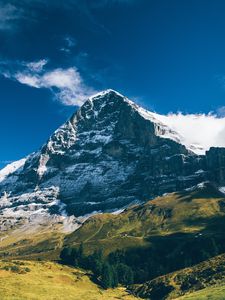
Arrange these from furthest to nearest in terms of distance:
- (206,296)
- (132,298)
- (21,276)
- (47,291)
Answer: (132,298) < (21,276) < (47,291) < (206,296)

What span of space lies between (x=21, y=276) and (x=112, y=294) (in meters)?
48.6

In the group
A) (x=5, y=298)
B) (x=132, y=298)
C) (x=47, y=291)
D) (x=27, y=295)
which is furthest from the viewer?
(x=132, y=298)

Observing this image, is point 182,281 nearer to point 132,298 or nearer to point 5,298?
point 132,298

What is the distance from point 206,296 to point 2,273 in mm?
82259

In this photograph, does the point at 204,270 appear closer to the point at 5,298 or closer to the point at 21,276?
the point at 21,276

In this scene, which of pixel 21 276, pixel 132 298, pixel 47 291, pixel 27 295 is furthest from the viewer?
pixel 132 298

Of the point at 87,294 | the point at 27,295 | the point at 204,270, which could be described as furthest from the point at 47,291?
the point at 204,270

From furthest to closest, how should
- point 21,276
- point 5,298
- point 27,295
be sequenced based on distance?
point 21,276
point 27,295
point 5,298

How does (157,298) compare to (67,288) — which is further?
(157,298)

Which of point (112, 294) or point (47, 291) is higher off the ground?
point (47, 291)

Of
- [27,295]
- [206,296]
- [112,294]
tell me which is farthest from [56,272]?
[206,296]

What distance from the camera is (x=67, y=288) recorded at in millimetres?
167500

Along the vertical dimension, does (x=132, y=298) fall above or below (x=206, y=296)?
below

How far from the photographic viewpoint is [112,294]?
198 metres
